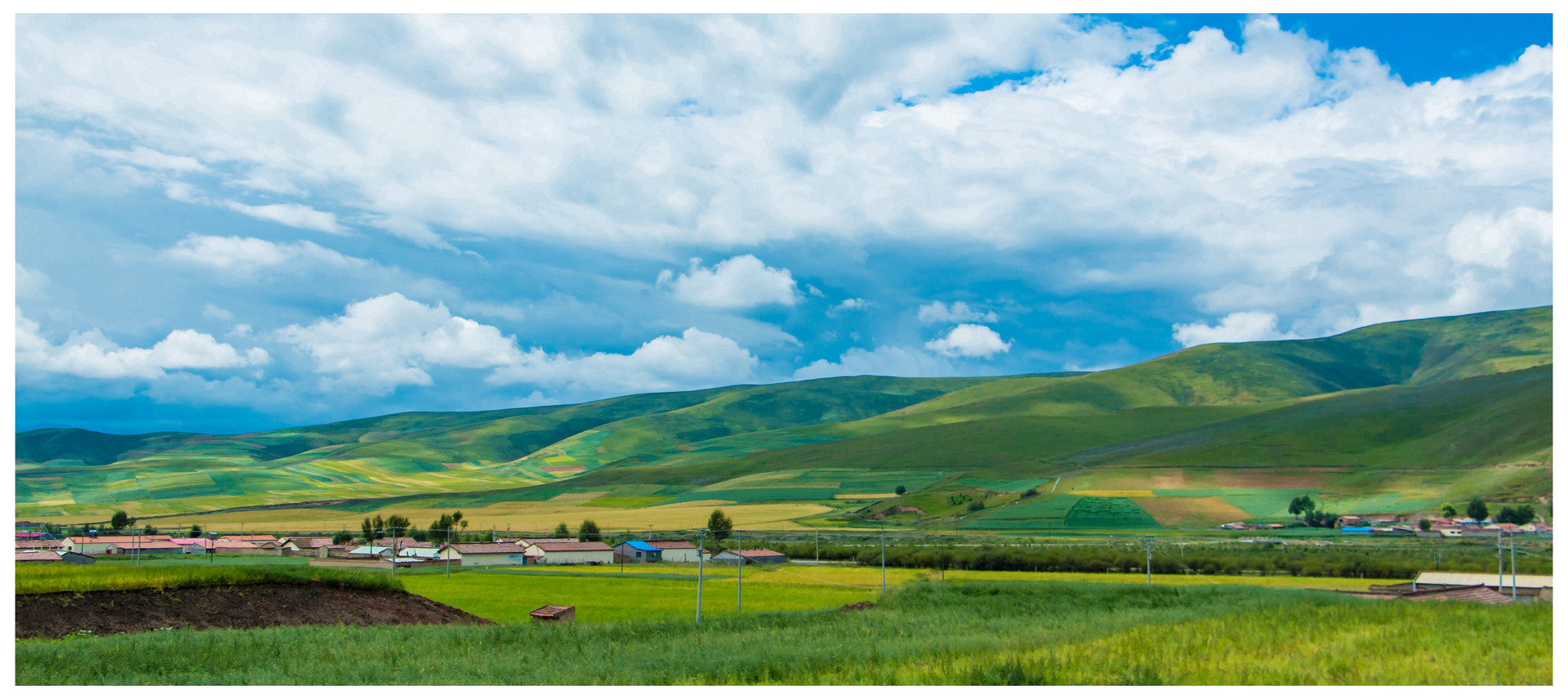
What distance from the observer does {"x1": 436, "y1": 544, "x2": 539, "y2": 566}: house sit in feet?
228

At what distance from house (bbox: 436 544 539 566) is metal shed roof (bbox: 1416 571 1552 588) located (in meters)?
56.6

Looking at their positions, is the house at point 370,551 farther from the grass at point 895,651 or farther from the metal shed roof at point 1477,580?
the metal shed roof at point 1477,580

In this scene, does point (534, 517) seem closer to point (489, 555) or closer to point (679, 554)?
point (679, 554)

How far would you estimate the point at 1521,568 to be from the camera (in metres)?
49.3

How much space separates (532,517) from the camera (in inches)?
6850

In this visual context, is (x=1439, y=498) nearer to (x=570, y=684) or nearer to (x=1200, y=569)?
(x=1200, y=569)

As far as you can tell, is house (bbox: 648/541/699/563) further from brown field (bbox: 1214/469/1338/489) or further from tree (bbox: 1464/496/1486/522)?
brown field (bbox: 1214/469/1338/489)

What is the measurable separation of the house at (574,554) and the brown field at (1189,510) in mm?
77715

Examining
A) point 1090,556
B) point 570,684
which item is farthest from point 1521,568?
point 570,684

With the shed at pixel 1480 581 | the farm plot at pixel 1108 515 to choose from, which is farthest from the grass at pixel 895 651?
the farm plot at pixel 1108 515

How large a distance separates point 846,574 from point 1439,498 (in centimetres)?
10730

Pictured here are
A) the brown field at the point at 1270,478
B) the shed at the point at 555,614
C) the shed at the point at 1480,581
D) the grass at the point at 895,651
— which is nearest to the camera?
the grass at the point at 895,651

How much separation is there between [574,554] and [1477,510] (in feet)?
337

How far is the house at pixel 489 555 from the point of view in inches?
2739
